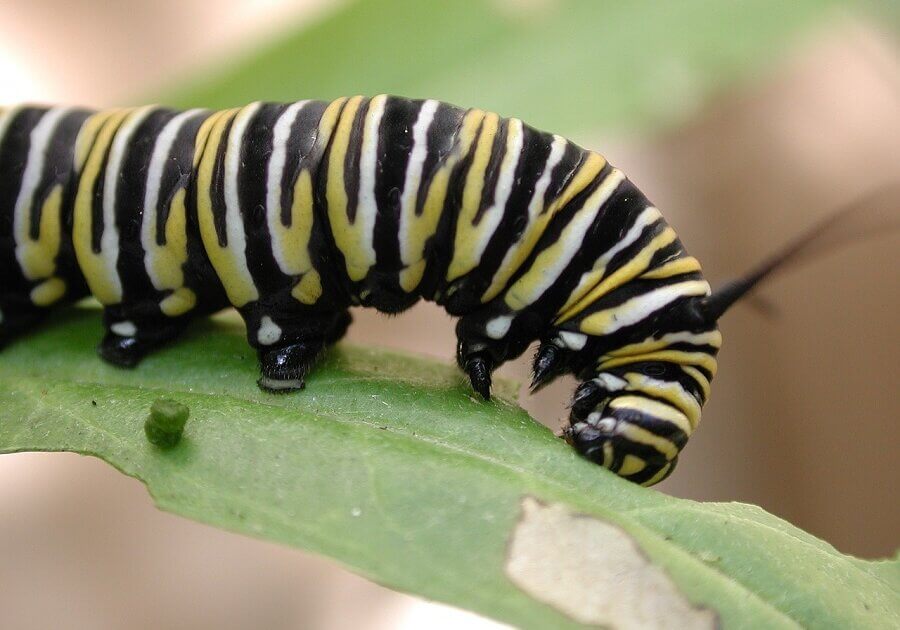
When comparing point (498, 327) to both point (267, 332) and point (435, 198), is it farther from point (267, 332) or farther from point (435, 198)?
point (267, 332)

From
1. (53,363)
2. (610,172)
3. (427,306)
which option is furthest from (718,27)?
(427,306)

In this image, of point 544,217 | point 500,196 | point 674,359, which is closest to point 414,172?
point 500,196

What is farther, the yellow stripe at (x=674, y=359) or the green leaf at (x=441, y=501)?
the yellow stripe at (x=674, y=359)

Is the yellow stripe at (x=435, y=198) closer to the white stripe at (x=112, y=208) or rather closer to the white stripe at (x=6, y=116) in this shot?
the white stripe at (x=112, y=208)

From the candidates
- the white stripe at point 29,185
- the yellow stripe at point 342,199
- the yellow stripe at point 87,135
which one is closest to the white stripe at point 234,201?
the yellow stripe at point 342,199

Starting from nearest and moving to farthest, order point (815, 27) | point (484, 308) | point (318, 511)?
point (318, 511)
point (484, 308)
point (815, 27)

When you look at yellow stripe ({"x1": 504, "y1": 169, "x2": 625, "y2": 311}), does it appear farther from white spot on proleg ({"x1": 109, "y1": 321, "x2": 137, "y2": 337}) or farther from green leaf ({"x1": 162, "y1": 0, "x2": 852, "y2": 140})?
white spot on proleg ({"x1": 109, "y1": 321, "x2": 137, "y2": 337})

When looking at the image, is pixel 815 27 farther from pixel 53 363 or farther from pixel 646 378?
pixel 53 363
